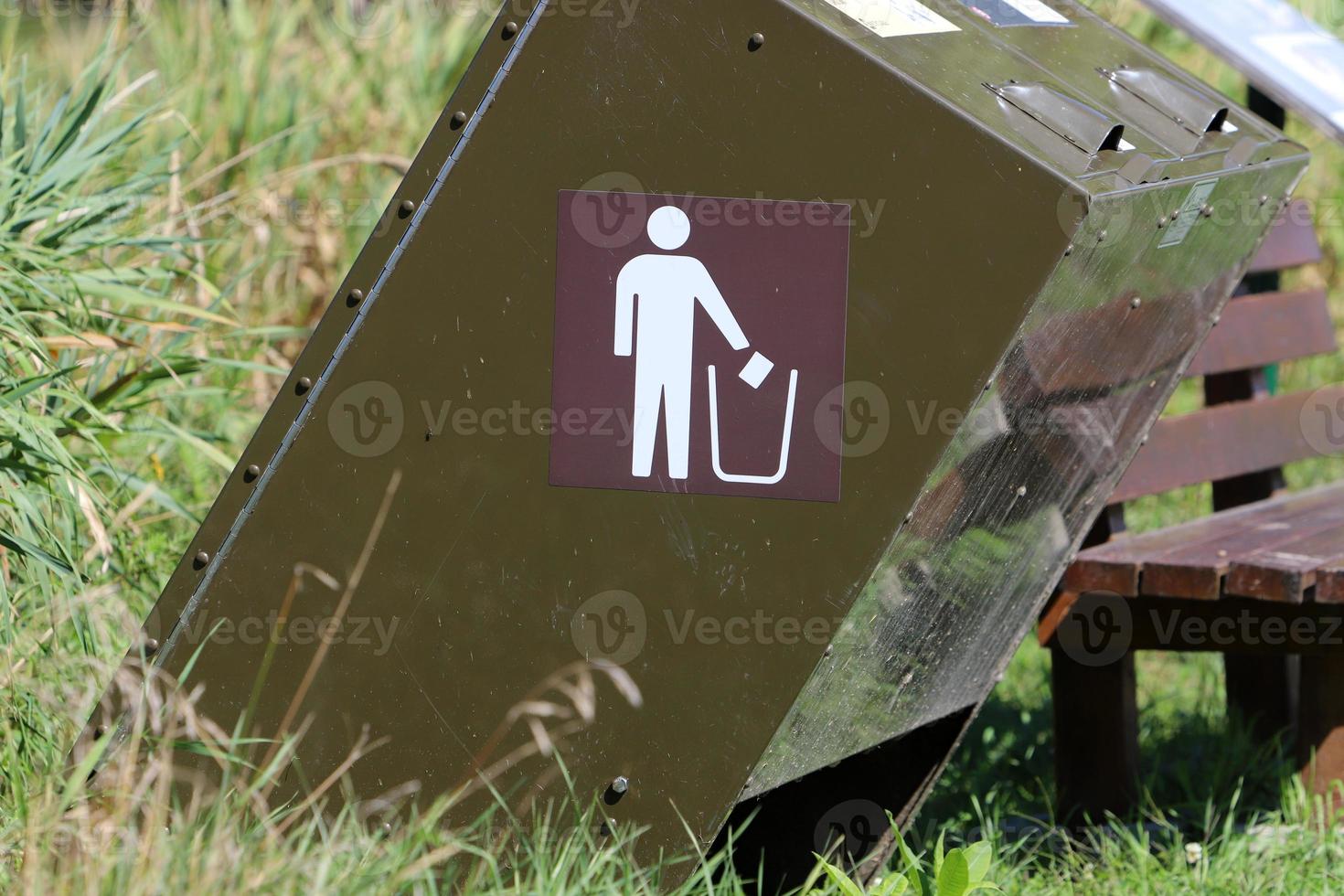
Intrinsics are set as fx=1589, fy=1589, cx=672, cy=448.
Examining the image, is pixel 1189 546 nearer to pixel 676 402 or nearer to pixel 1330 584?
pixel 1330 584

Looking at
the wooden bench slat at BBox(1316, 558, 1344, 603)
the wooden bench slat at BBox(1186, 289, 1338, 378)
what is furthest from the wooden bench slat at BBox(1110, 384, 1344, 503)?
the wooden bench slat at BBox(1316, 558, 1344, 603)

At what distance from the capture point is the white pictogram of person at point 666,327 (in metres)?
2.17

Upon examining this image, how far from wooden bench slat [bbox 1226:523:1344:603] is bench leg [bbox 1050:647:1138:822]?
1.55 ft

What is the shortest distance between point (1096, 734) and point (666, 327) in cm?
168

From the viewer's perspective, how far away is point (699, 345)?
2176mm

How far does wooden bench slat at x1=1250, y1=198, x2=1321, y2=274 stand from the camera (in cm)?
405

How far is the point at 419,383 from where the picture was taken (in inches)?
89.1

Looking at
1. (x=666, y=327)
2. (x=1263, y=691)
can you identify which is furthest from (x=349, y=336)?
(x=1263, y=691)

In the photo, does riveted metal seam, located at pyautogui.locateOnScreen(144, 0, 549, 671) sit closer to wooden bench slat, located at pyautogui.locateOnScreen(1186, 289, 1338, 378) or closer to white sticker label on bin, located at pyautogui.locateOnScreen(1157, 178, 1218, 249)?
white sticker label on bin, located at pyautogui.locateOnScreen(1157, 178, 1218, 249)

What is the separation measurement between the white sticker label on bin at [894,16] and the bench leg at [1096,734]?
1.48 m

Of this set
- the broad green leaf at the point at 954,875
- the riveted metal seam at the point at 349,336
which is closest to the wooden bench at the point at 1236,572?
the broad green leaf at the point at 954,875

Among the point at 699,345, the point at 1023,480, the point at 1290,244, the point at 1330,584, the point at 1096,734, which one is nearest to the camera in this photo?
the point at 699,345

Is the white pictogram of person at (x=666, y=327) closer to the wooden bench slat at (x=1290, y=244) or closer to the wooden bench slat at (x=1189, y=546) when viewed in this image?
the wooden bench slat at (x=1189, y=546)

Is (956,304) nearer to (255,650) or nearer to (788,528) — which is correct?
(788,528)
